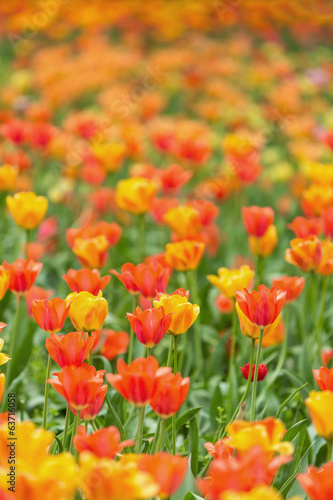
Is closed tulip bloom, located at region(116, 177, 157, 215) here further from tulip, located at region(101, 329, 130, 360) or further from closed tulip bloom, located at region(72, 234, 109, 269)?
tulip, located at region(101, 329, 130, 360)

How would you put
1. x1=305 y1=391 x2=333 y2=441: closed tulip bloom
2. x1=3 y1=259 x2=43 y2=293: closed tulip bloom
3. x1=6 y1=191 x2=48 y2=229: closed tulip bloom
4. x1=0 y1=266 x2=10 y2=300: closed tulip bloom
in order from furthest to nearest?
x1=6 y1=191 x2=48 y2=229: closed tulip bloom
x1=3 y1=259 x2=43 y2=293: closed tulip bloom
x1=0 y1=266 x2=10 y2=300: closed tulip bloom
x1=305 y1=391 x2=333 y2=441: closed tulip bloom

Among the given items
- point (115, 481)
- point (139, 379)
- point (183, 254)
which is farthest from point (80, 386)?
point (183, 254)

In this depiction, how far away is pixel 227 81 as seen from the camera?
6.23m

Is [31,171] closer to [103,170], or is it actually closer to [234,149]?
[103,170]

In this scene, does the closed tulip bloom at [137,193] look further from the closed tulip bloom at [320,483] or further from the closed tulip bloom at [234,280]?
the closed tulip bloom at [320,483]

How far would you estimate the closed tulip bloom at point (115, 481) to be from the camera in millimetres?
697

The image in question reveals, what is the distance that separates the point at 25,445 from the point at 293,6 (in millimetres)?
8047

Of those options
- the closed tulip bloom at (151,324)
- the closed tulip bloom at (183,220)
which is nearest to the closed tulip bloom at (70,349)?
the closed tulip bloom at (151,324)

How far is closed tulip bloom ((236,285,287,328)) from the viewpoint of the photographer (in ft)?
3.92

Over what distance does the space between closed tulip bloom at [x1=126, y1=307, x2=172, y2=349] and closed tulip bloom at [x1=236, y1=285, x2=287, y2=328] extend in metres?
0.15

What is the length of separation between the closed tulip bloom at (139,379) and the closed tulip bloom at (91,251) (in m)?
0.78

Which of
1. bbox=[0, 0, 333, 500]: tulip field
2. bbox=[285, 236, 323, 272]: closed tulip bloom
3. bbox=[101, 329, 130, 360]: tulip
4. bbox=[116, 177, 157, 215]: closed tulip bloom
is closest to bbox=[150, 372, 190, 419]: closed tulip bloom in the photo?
bbox=[0, 0, 333, 500]: tulip field

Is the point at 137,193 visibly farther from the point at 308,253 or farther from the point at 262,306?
the point at 262,306

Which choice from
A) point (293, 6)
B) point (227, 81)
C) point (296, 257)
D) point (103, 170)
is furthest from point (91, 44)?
point (296, 257)
